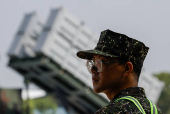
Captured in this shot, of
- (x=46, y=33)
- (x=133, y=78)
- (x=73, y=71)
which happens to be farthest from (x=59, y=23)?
(x=133, y=78)

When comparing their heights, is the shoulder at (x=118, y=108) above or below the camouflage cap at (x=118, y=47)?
below

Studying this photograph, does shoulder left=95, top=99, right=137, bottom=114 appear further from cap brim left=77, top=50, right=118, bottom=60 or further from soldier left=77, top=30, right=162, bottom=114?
cap brim left=77, top=50, right=118, bottom=60

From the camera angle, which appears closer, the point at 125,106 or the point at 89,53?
the point at 125,106

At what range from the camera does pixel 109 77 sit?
1.39 m

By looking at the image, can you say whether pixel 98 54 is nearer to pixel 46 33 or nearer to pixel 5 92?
pixel 46 33

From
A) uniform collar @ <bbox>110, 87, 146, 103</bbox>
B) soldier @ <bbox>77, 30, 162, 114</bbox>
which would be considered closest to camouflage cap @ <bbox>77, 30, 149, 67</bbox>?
soldier @ <bbox>77, 30, 162, 114</bbox>

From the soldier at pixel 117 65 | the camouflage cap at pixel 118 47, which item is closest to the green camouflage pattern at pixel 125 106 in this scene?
the soldier at pixel 117 65

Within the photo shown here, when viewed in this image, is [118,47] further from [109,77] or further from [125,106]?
[125,106]

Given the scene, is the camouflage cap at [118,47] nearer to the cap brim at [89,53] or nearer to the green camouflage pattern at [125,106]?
the cap brim at [89,53]

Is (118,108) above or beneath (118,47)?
beneath

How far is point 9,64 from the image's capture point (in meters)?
10.9

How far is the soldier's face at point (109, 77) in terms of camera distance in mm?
1390

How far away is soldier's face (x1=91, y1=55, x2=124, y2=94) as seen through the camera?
1.39 meters

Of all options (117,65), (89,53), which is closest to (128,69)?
(117,65)
